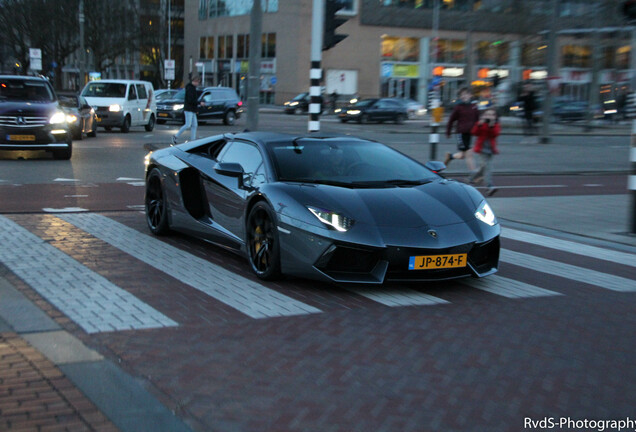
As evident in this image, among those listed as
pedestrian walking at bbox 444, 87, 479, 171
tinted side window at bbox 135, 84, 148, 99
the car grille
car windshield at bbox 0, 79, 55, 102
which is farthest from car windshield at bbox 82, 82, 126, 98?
pedestrian walking at bbox 444, 87, 479, 171

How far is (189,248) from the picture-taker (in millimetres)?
8484

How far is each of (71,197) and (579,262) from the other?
24.8ft

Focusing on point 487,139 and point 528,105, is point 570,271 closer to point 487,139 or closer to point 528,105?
point 487,139

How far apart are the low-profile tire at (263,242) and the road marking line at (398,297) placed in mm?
662

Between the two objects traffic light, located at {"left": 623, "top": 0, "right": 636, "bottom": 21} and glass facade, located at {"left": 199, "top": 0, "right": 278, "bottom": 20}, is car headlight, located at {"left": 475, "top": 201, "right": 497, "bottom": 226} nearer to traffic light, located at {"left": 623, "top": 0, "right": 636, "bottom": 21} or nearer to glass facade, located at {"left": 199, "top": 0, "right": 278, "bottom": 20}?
traffic light, located at {"left": 623, "top": 0, "right": 636, "bottom": 21}

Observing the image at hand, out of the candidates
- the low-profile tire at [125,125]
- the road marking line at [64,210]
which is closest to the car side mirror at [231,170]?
the road marking line at [64,210]

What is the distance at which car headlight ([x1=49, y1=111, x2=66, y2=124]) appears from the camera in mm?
18045

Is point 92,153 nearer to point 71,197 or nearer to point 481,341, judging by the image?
point 71,197

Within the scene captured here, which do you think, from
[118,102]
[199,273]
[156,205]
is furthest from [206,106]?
[199,273]

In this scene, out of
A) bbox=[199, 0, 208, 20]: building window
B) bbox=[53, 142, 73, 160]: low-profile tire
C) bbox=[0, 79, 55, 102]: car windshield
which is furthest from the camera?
bbox=[199, 0, 208, 20]: building window

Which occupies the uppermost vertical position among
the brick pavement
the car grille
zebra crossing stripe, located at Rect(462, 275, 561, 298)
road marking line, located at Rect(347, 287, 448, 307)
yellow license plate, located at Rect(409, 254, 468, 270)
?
the car grille


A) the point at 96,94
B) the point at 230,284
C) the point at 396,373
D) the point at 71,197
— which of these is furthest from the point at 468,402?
the point at 96,94

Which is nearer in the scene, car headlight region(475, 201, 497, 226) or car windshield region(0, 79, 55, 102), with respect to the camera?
car headlight region(475, 201, 497, 226)

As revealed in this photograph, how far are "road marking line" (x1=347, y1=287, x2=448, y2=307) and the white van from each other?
938 inches
